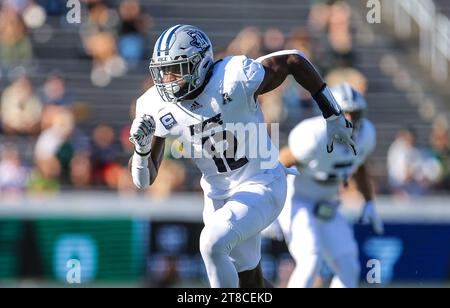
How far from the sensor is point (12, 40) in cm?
1400

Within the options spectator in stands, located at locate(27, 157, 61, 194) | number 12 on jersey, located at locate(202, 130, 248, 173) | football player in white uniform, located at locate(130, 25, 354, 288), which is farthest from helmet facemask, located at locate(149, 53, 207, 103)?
spectator in stands, located at locate(27, 157, 61, 194)

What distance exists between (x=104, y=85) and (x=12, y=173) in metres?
2.10

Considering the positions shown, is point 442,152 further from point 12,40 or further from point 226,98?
point 226,98

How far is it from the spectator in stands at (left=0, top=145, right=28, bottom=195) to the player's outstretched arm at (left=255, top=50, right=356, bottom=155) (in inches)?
227

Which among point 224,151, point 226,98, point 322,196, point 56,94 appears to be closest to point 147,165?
point 224,151

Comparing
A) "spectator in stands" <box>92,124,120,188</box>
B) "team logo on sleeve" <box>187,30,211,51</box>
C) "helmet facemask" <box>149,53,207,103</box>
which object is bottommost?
"spectator in stands" <box>92,124,120,188</box>

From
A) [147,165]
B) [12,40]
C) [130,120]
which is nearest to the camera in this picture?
[147,165]

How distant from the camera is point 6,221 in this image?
1187cm

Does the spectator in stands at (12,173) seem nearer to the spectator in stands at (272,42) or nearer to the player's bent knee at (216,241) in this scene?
the spectator in stands at (272,42)

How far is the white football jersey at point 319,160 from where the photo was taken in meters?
9.10

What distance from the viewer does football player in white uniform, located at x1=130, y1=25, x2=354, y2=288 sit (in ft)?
23.2

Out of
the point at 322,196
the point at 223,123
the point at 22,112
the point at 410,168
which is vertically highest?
the point at 223,123

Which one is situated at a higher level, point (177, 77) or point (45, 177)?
point (177, 77)

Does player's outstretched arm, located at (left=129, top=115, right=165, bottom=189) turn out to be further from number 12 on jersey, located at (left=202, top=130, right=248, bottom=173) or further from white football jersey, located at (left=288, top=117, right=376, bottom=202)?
white football jersey, located at (left=288, top=117, right=376, bottom=202)
